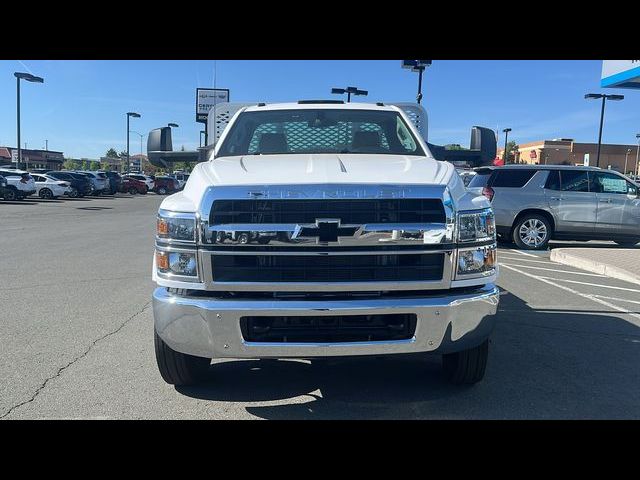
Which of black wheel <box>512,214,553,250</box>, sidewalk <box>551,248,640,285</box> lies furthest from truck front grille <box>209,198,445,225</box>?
black wheel <box>512,214,553,250</box>

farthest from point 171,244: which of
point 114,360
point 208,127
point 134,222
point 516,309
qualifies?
point 134,222

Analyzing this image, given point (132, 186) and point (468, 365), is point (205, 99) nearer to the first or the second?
point (468, 365)

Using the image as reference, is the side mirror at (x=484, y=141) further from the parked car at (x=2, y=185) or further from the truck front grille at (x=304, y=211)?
the parked car at (x=2, y=185)

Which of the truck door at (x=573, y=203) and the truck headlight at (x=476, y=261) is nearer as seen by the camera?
the truck headlight at (x=476, y=261)

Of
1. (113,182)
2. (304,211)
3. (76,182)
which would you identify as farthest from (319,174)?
(113,182)

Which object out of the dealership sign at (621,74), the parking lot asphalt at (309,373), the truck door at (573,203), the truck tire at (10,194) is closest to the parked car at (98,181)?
the truck tire at (10,194)

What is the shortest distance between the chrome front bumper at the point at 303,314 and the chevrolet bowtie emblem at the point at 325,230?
14.6 inches

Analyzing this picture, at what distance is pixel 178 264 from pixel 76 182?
34.1 metres

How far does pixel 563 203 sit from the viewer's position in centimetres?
1173

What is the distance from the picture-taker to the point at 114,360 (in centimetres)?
444

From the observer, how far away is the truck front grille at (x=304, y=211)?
10.4ft
